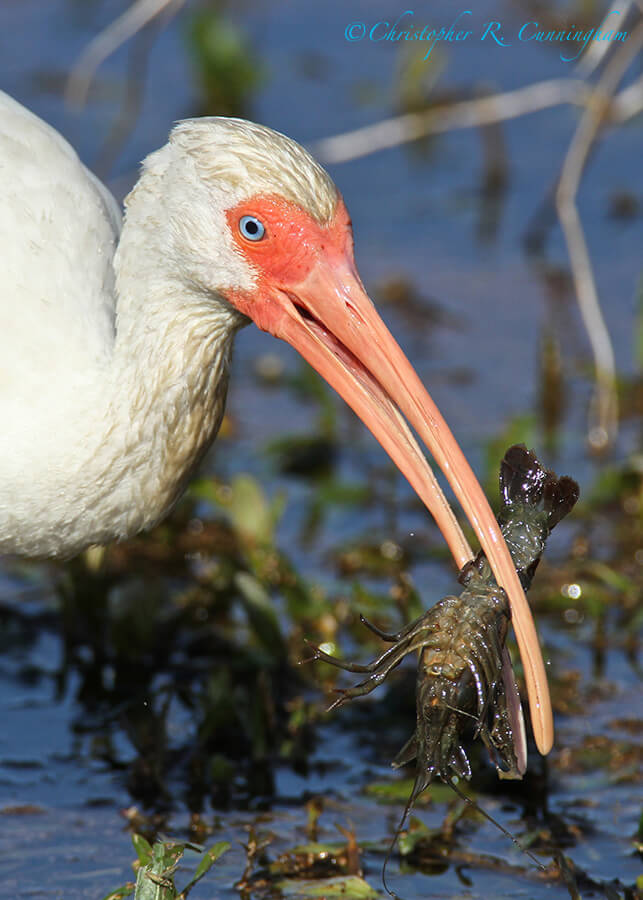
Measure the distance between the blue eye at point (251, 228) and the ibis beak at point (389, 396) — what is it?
0.14m

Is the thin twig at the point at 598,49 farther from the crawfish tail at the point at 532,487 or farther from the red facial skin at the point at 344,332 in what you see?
the crawfish tail at the point at 532,487

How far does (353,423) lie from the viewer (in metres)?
6.92

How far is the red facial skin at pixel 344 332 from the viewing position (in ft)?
12.0

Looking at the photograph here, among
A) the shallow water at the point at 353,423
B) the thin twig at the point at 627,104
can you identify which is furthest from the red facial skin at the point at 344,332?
the thin twig at the point at 627,104

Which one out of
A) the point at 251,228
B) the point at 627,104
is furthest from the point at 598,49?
the point at 251,228

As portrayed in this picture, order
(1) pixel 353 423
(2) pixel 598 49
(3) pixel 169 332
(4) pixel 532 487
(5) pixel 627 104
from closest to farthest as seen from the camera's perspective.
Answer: (4) pixel 532 487, (3) pixel 169 332, (2) pixel 598 49, (5) pixel 627 104, (1) pixel 353 423

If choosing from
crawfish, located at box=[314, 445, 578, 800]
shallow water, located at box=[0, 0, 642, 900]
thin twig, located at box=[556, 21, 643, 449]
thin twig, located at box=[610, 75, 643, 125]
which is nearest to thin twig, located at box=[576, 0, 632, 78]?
thin twig, located at box=[556, 21, 643, 449]

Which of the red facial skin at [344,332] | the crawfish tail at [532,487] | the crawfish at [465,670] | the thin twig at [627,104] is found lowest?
the crawfish at [465,670]

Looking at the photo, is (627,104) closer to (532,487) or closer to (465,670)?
(532,487)

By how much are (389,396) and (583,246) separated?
3.01m

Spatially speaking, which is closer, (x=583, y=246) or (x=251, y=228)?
(x=251, y=228)

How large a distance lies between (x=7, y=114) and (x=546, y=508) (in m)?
1.93

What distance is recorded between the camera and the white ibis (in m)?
3.73

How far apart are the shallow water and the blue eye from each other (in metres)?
1.64
